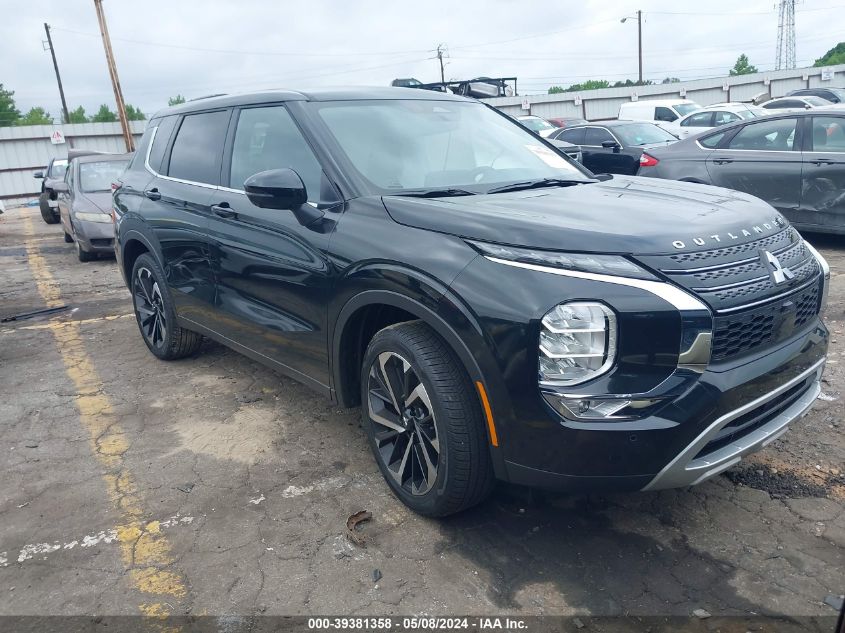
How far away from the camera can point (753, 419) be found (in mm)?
2652

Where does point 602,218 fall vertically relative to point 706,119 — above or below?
above

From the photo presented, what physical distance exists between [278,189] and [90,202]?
27.3ft

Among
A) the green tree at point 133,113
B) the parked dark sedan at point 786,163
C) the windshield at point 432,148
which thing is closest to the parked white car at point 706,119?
the parked dark sedan at point 786,163

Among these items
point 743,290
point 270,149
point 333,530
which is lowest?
point 333,530

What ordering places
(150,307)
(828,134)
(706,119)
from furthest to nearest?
(706,119) → (828,134) → (150,307)

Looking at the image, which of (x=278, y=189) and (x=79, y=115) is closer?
(x=278, y=189)

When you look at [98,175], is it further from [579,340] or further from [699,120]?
[699,120]

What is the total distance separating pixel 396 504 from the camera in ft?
10.7

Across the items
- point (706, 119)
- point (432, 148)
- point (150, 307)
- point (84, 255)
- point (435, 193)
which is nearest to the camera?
point (435, 193)

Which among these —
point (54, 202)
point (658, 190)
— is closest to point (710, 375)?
point (658, 190)

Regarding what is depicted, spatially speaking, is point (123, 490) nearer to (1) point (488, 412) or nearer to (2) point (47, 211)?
(1) point (488, 412)

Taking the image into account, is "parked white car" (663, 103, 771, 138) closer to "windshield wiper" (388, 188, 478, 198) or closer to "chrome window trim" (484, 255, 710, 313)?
"windshield wiper" (388, 188, 478, 198)

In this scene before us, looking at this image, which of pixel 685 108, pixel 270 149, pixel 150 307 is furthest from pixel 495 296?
pixel 685 108

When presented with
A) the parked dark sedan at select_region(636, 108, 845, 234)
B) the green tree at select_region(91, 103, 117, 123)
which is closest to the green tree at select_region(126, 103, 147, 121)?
the green tree at select_region(91, 103, 117, 123)
